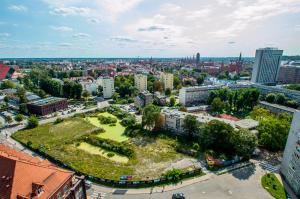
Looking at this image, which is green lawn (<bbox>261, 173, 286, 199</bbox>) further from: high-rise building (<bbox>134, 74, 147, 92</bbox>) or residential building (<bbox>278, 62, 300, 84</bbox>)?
residential building (<bbox>278, 62, 300, 84</bbox>)

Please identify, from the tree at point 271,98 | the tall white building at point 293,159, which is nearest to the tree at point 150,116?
the tall white building at point 293,159

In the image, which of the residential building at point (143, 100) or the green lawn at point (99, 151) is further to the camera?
the residential building at point (143, 100)

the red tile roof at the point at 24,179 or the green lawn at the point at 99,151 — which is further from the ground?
the red tile roof at the point at 24,179

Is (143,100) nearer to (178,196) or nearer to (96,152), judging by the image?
(96,152)

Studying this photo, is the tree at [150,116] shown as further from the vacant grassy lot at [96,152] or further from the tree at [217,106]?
the tree at [217,106]

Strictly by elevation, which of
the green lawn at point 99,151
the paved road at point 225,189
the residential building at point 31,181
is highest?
the residential building at point 31,181

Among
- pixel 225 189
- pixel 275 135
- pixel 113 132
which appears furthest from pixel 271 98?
pixel 113 132
